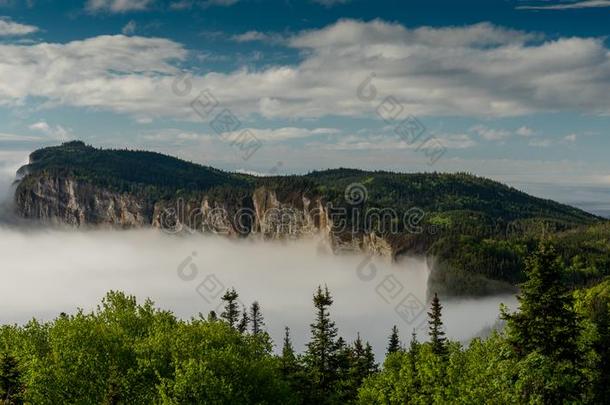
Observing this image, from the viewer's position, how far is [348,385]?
73938 millimetres

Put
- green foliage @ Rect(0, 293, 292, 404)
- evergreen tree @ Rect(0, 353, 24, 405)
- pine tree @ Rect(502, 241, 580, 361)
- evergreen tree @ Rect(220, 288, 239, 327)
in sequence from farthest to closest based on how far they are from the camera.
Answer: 1. evergreen tree @ Rect(220, 288, 239, 327)
2. evergreen tree @ Rect(0, 353, 24, 405)
3. green foliage @ Rect(0, 293, 292, 404)
4. pine tree @ Rect(502, 241, 580, 361)

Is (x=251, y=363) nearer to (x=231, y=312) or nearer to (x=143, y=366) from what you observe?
(x=143, y=366)

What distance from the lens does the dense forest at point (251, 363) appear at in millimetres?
42250

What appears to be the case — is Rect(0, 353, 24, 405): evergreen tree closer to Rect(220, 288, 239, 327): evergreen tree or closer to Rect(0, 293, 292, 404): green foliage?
Rect(0, 293, 292, 404): green foliage

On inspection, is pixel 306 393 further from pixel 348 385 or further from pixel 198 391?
pixel 198 391

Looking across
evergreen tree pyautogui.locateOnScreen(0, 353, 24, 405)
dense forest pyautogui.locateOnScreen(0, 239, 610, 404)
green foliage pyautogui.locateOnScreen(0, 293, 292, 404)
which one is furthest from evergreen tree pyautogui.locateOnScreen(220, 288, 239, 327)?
evergreen tree pyautogui.locateOnScreen(0, 353, 24, 405)

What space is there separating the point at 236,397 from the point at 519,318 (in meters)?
24.5

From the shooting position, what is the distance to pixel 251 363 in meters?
56.7

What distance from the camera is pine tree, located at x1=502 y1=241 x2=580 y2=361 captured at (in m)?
42.0

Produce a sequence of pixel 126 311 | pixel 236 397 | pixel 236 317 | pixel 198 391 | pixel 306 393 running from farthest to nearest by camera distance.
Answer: pixel 236 317 → pixel 306 393 → pixel 126 311 → pixel 236 397 → pixel 198 391

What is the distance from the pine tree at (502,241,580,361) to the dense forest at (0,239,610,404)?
0.22 feet

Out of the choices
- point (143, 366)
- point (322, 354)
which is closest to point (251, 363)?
point (143, 366)

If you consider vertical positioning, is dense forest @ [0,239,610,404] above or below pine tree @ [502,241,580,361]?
below

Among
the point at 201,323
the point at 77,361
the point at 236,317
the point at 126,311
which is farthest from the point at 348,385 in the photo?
the point at 236,317
